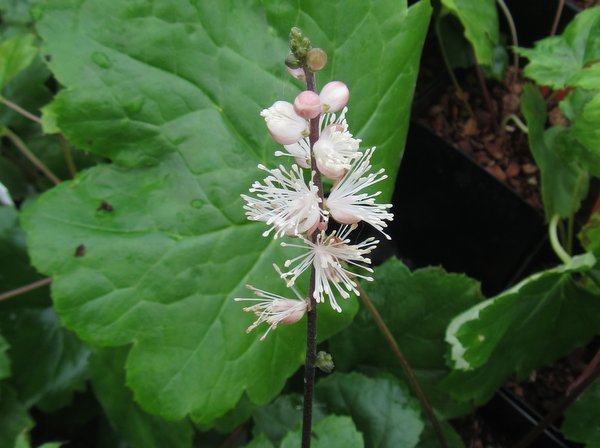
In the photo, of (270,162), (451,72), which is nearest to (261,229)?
(270,162)

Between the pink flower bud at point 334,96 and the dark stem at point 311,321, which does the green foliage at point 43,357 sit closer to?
the dark stem at point 311,321

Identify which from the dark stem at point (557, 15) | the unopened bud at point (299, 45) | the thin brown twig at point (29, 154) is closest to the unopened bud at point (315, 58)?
the unopened bud at point (299, 45)

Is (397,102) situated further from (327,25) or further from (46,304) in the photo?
(46,304)

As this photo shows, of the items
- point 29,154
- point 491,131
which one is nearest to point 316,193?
point 29,154

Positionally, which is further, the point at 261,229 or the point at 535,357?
the point at 535,357

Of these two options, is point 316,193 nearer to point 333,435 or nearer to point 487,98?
point 333,435

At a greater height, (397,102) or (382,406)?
(397,102)
